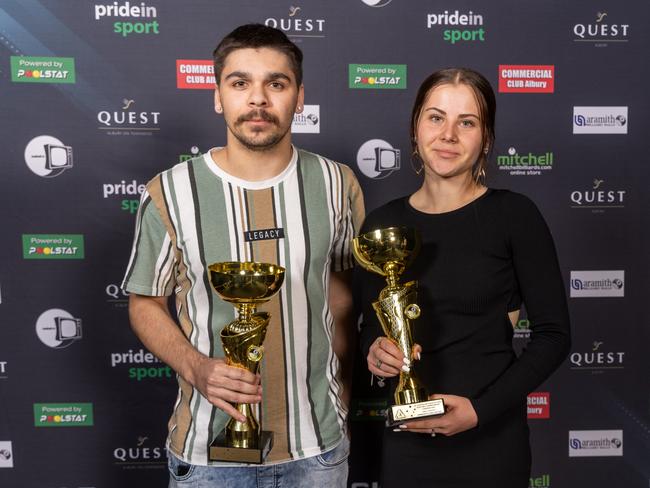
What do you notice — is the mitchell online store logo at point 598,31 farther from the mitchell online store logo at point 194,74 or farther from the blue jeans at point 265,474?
the blue jeans at point 265,474

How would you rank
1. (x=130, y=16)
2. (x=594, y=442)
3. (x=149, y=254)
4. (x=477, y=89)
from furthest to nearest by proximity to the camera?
1. (x=594, y=442)
2. (x=130, y=16)
3. (x=149, y=254)
4. (x=477, y=89)

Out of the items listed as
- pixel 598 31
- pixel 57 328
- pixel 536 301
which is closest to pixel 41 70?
pixel 57 328

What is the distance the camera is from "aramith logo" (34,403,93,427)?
2.27m

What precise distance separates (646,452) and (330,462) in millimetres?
1718

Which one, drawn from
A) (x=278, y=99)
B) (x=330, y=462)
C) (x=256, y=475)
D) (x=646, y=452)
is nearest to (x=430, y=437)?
(x=330, y=462)

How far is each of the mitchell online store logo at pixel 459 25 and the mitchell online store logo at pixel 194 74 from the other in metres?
0.87

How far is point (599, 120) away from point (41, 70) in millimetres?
2171

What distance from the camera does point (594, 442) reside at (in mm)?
2398

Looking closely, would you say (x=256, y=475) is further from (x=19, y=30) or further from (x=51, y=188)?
(x=19, y=30)

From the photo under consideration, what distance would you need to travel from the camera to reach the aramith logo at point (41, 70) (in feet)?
7.11

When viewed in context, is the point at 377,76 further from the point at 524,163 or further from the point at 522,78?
the point at 524,163

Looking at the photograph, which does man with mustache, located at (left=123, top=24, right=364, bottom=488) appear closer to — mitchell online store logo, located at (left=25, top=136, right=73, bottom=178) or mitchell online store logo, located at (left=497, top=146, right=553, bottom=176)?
mitchell online store logo, located at (left=25, top=136, right=73, bottom=178)

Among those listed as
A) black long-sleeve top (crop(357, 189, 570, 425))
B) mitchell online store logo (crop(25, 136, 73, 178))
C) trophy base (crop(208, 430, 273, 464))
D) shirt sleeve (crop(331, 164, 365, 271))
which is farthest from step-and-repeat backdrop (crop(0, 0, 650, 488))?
trophy base (crop(208, 430, 273, 464))

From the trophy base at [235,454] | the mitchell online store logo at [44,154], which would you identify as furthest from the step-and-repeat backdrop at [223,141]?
the trophy base at [235,454]
